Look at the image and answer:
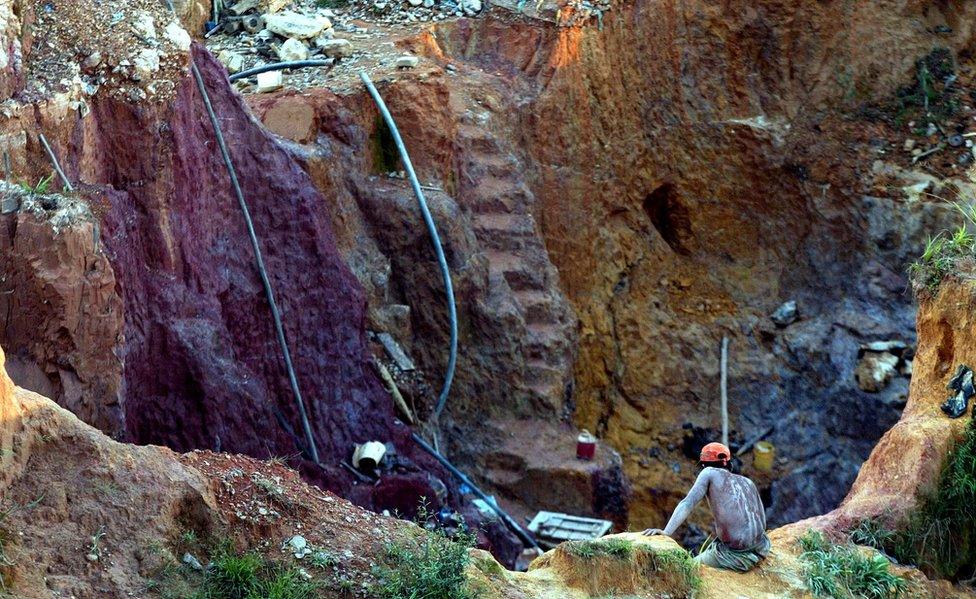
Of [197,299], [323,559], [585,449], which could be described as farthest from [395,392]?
[323,559]

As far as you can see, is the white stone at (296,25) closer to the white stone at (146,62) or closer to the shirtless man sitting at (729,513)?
the white stone at (146,62)

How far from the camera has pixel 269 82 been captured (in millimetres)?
12086

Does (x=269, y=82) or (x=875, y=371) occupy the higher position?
(x=269, y=82)

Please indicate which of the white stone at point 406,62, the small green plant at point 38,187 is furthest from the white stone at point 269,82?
the small green plant at point 38,187

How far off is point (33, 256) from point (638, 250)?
919 cm

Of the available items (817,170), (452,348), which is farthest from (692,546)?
(817,170)

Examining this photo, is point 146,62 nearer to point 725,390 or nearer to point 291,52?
point 291,52

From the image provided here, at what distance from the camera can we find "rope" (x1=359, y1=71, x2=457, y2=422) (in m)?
11.9

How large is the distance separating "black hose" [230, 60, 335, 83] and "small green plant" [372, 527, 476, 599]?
7323mm

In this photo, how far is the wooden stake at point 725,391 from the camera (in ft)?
46.6

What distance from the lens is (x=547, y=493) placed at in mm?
Result: 11875

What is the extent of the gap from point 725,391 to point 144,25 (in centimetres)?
838

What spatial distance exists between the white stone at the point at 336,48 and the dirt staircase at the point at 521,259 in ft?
4.73

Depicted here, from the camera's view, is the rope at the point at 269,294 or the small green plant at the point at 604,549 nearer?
the small green plant at the point at 604,549
